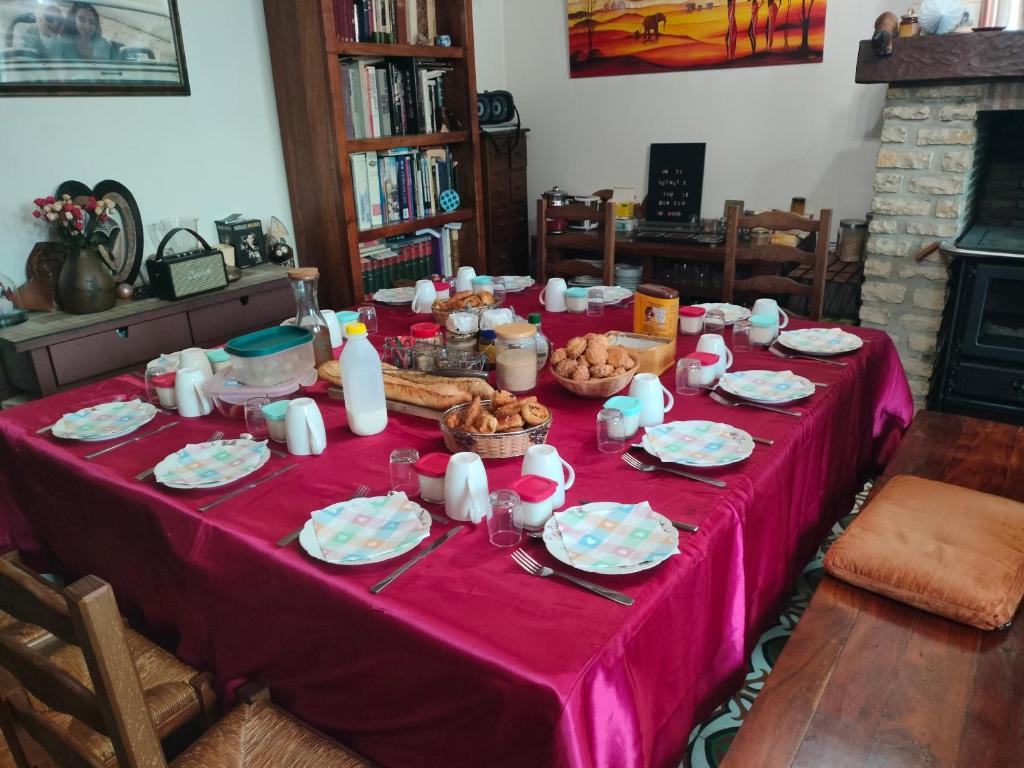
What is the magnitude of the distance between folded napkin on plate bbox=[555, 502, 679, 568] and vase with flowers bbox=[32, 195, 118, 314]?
76.6 inches

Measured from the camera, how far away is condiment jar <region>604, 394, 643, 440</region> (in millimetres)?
1392

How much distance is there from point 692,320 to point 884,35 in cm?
146

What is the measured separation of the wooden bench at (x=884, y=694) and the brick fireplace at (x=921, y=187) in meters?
1.93

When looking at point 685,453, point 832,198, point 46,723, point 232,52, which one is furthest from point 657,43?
point 46,723

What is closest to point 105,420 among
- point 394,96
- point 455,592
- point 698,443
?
point 455,592

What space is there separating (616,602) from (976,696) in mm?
641

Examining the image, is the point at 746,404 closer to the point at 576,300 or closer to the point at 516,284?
the point at 576,300

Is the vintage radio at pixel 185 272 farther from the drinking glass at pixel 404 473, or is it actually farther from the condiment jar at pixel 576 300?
the drinking glass at pixel 404 473

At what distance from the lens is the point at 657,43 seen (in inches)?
144

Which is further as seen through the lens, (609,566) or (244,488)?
(244,488)

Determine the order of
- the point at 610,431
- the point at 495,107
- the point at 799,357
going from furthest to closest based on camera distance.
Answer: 1. the point at 495,107
2. the point at 799,357
3. the point at 610,431

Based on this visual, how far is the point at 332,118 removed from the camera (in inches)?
114

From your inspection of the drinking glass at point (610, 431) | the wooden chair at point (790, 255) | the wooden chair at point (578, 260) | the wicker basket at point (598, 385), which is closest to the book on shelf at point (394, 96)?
the wooden chair at point (578, 260)

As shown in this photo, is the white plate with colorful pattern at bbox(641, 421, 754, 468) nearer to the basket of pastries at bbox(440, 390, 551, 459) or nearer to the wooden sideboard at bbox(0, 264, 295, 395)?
the basket of pastries at bbox(440, 390, 551, 459)
